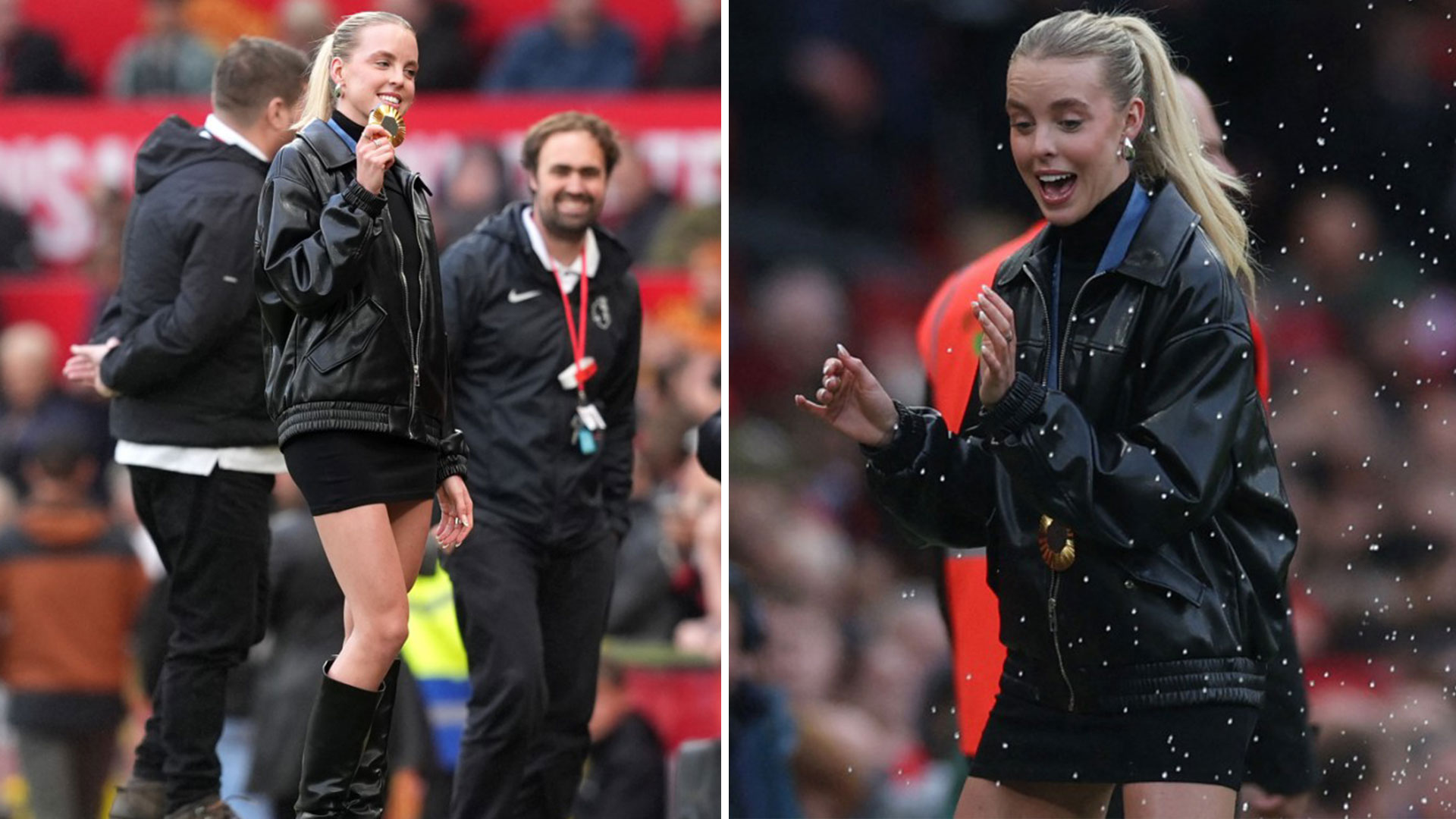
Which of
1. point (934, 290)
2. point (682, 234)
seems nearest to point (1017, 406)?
point (934, 290)

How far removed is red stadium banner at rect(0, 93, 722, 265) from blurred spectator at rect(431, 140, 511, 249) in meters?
0.06

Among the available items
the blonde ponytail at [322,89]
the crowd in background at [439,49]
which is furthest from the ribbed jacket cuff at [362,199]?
the crowd in background at [439,49]

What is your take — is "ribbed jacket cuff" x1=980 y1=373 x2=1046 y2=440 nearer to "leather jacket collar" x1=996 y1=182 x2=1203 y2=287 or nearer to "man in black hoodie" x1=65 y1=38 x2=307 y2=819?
"leather jacket collar" x1=996 y1=182 x2=1203 y2=287

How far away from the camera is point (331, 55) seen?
13.4 ft

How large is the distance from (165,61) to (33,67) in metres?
0.73

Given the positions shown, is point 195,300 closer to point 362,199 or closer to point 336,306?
point 336,306

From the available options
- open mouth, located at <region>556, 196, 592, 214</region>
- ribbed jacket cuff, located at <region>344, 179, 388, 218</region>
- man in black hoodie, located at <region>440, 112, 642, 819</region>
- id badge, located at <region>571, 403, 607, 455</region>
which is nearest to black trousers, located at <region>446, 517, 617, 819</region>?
man in black hoodie, located at <region>440, 112, 642, 819</region>

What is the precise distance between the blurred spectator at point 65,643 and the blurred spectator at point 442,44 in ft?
11.5

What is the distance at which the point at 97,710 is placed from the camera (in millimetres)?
7676

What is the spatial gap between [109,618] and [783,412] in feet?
8.60

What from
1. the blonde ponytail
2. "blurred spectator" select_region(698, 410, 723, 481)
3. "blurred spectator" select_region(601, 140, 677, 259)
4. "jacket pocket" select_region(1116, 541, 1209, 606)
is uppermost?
"blurred spectator" select_region(601, 140, 677, 259)

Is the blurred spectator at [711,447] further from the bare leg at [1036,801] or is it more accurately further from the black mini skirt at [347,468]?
the bare leg at [1036,801]

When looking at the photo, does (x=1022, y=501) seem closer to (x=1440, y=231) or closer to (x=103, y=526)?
(x=1440, y=231)

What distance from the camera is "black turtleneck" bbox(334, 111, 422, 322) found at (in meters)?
4.06
